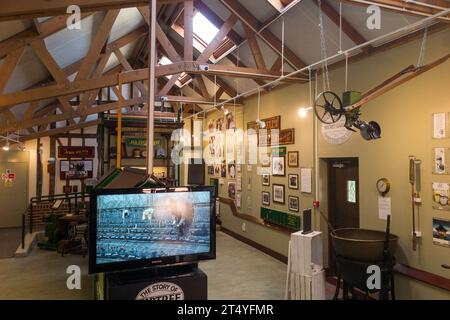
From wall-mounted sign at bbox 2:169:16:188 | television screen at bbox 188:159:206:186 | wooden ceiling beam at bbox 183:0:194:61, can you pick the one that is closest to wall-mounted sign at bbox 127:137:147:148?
wooden ceiling beam at bbox 183:0:194:61

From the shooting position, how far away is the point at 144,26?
7066 mm

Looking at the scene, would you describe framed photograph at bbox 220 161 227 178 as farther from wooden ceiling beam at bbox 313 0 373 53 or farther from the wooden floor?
wooden ceiling beam at bbox 313 0 373 53

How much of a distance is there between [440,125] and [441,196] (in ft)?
2.43

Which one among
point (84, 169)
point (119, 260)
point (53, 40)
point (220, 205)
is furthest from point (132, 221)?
point (84, 169)

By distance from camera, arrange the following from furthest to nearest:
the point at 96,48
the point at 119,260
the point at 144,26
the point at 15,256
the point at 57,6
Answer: the point at 144,26 < the point at 15,256 < the point at 96,48 < the point at 57,6 < the point at 119,260

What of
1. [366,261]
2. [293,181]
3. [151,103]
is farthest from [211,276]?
[151,103]

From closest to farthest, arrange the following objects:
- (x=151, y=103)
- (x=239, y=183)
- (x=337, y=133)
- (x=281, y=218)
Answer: (x=151, y=103) → (x=337, y=133) → (x=281, y=218) → (x=239, y=183)

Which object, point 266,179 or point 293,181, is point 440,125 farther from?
point 266,179

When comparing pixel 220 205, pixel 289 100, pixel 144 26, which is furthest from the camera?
pixel 220 205

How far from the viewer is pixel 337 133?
467 cm

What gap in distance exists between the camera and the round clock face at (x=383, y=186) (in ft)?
12.8

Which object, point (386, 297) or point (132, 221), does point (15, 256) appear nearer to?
point (132, 221)

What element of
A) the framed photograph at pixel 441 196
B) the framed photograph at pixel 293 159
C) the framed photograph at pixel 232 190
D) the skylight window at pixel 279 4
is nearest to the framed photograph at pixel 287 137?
the framed photograph at pixel 293 159

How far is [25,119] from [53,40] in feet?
7.77
